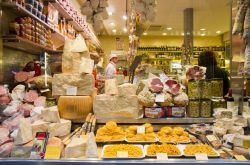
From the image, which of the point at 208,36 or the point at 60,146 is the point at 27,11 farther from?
the point at 208,36

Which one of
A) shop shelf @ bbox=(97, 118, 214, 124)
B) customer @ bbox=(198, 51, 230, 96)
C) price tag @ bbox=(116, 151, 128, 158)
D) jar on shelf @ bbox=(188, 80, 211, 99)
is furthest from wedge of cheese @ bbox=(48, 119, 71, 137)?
customer @ bbox=(198, 51, 230, 96)

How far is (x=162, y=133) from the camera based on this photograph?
7.32 ft

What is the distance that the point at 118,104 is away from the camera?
2.51 metres

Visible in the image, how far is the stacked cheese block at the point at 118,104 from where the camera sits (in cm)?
249

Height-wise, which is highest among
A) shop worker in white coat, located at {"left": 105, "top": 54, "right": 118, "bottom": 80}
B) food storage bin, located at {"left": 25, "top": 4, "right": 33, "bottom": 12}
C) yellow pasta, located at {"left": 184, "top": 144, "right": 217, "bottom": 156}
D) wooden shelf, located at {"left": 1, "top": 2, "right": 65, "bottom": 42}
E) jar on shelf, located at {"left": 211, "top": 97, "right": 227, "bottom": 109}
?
food storage bin, located at {"left": 25, "top": 4, "right": 33, "bottom": 12}

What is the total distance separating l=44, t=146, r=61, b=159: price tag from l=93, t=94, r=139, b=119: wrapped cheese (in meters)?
0.85

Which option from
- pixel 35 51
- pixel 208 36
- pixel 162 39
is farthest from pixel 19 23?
pixel 208 36

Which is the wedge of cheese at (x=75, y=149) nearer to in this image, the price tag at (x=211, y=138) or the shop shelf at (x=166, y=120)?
the shop shelf at (x=166, y=120)

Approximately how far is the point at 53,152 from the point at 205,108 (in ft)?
4.94

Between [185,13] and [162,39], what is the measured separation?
14.1 ft

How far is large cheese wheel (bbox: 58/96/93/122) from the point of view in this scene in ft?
8.16

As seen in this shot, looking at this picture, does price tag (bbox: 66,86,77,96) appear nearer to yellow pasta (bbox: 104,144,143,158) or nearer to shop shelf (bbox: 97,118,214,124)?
shop shelf (bbox: 97,118,214,124)

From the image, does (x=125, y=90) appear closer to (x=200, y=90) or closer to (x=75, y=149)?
(x=200, y=90)

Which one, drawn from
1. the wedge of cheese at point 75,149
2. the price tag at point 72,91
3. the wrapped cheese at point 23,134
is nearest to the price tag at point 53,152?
the wedge of cheese at point 75,149
